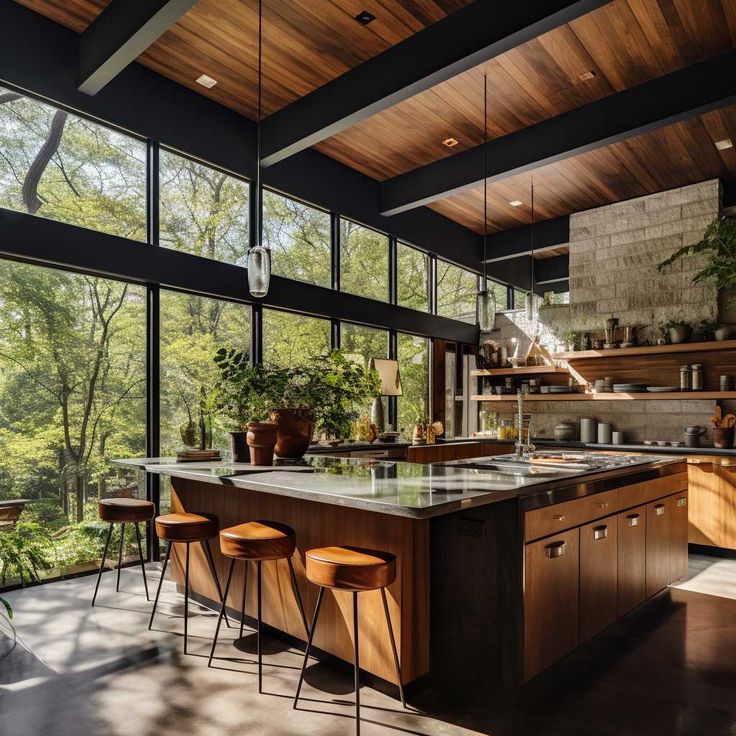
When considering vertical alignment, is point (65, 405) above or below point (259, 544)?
above

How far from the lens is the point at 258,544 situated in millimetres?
2488

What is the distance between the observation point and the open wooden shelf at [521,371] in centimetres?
708

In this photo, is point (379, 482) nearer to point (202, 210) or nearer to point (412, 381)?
point (202, 210)

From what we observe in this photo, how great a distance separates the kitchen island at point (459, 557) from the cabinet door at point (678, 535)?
0.99 m

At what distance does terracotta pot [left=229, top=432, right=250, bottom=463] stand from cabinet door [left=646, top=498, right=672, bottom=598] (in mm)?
2454

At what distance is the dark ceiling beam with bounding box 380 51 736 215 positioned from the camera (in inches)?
164

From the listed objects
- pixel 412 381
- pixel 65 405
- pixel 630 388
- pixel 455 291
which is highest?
pixel 455 291

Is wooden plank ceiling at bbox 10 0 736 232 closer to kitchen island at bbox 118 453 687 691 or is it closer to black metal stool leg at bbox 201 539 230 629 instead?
kitchen island at bbox 118 453 687 691

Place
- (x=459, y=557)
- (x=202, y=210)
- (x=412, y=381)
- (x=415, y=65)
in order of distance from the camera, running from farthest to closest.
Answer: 1. (x=412, y=381)
2. (x=202, y=210)
3. (x=415, y=65)
4. (x=459, y=557)

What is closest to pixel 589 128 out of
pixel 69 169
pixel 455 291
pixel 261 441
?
pixel 455 291

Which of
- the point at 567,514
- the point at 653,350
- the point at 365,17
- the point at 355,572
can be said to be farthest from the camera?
the point at 653,350

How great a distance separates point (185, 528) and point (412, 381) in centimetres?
480

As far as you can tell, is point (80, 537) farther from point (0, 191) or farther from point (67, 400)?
point (0, 191)

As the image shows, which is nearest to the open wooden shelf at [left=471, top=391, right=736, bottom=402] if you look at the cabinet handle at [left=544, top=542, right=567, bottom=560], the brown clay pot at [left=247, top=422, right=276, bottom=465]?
the cabinet handle at [left=544, top=542, right=567, bottom=560]
